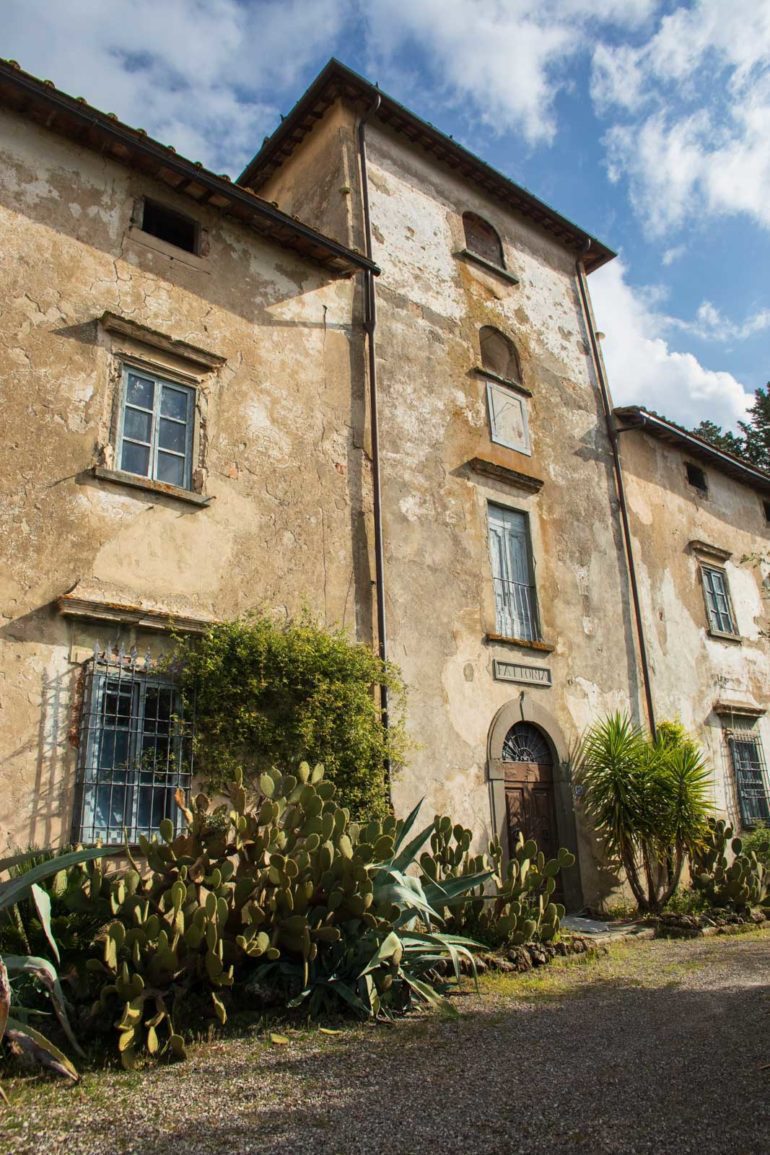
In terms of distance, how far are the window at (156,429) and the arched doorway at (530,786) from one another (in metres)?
5.31

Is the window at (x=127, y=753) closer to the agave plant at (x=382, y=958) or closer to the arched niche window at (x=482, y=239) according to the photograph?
the agave plant at (x=382, y=958)

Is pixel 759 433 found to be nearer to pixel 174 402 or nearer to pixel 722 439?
pixel 722 439

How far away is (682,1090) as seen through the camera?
4012 millimetres

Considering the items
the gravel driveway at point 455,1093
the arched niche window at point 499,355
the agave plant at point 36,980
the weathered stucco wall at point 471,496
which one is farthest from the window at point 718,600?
the agave plant at point 36,980

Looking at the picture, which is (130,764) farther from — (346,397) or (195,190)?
(195,190)

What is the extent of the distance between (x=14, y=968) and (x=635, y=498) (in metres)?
12.5

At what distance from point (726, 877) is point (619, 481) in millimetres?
6353

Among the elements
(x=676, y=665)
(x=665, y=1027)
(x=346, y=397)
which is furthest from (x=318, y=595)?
(x=676, y=665)

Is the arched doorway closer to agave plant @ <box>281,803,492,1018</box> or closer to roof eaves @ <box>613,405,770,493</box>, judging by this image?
agave plant @ <box>281,803,492,1018</box>

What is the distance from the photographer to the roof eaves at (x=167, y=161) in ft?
27.5

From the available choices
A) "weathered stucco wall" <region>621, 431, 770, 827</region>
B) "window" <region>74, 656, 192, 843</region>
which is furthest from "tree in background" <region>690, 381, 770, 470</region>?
"window" <region>74, 656, 192, 843</region>

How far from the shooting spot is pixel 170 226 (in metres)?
9.89

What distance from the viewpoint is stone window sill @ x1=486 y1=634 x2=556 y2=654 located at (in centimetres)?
1091

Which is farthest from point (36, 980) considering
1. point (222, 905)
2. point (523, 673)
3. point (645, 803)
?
point (645, 803)
